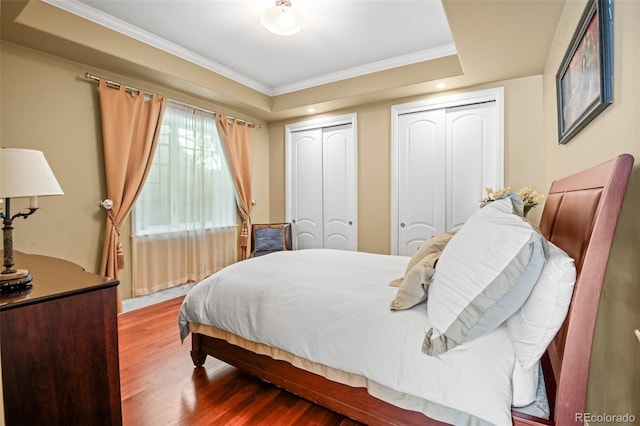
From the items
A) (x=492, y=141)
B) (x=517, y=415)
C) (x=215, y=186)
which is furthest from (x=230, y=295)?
(x=492, y=141)

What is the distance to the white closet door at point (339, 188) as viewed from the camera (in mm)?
4266

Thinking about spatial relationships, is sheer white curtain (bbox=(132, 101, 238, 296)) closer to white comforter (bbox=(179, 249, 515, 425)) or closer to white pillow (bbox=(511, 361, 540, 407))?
white comforter (bbox=(179, 249, 515, 425))

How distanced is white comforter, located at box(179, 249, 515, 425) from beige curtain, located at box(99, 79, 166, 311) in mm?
1427

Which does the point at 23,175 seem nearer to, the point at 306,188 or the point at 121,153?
the point at 121,153

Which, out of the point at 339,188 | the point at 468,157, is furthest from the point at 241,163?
the point at 468,157

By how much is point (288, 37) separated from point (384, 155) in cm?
180

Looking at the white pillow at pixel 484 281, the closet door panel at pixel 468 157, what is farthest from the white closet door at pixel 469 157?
the white pillow at pixel 484 281

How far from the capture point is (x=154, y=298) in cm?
350

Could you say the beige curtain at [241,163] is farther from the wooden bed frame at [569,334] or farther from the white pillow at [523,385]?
the white pillow at [523,385]

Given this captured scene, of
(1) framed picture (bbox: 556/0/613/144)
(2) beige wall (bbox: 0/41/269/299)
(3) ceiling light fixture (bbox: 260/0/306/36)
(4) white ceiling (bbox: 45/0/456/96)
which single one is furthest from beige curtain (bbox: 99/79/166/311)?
(1) framed picture (bbox: 556/0/613/144)

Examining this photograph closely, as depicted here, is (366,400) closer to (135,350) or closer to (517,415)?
(517,415)

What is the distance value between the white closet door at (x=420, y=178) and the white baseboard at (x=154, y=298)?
2786mm

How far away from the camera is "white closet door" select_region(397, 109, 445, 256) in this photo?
3693mm

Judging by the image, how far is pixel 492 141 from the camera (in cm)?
340
